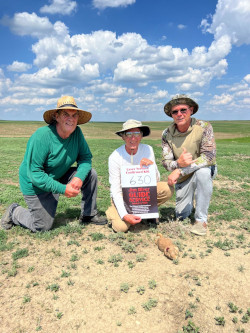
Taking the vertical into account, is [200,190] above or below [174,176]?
below

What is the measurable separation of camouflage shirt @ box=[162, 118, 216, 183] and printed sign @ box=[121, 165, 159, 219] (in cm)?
54

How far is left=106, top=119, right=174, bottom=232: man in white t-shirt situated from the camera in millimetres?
4500

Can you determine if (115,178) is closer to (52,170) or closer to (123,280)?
(52,170)

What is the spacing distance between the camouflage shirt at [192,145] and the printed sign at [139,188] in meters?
0.54

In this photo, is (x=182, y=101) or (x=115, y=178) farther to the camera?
(x=115, y=178)

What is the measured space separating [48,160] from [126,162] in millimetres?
1394

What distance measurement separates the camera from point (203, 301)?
3008 mm

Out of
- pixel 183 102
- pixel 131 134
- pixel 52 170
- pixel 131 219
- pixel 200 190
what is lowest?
pixel 131 219

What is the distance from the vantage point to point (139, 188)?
4703 millimetres

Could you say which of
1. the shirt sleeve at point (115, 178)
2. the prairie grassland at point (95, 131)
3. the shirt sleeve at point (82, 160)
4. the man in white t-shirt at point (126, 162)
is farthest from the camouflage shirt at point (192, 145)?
the prairie grassland at point (95, 131)

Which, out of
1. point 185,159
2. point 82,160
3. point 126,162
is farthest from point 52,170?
point 185,159

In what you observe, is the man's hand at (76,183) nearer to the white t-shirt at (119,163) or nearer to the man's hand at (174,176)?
the white t-shirt at (119,163)

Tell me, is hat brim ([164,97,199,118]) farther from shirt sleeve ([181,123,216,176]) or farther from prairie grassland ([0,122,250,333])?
prairie grassland ([0,122,250,333])

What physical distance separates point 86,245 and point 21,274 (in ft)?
3.61
